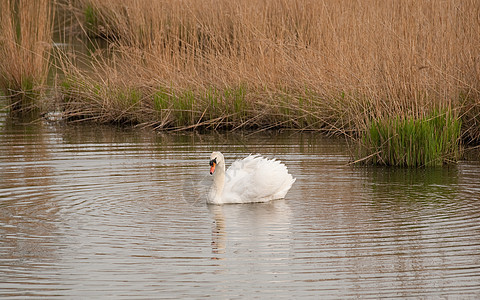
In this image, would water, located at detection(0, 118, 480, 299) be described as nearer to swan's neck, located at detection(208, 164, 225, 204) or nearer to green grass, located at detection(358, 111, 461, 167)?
swan's neck, located at detection(208, 164, 225, 204)

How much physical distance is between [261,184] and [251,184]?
112mm

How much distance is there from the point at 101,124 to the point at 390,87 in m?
5.36

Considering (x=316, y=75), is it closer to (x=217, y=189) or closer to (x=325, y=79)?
(x=325, y=79)

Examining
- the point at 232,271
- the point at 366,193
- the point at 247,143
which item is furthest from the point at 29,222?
the point at 247,143

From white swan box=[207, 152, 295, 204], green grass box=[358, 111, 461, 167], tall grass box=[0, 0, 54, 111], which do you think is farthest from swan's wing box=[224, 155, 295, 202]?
tall grass box=[0, 0, 54, 111]

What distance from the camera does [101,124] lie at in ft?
47.9

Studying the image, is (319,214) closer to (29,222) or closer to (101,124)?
(29,222)

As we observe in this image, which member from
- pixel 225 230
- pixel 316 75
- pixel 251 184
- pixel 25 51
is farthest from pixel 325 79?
pixel 225 230

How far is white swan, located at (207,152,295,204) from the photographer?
8.55 meters

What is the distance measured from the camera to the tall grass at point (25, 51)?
1561cm

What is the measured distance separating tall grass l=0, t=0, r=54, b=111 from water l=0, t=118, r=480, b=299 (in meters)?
4.50

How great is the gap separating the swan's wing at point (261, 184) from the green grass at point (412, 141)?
6.43 ft

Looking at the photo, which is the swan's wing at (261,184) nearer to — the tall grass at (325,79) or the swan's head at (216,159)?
the swan's head at (216,159)

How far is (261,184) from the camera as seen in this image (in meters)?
8.55
